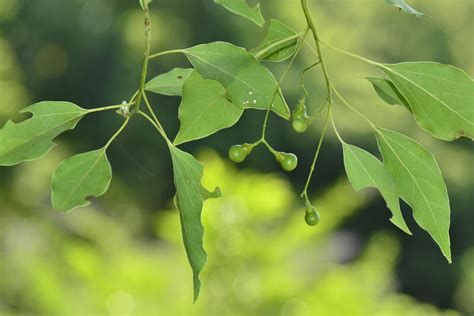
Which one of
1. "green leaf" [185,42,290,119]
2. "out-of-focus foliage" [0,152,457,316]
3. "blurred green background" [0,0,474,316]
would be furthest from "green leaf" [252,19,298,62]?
"blurred green background" [0,0,474,316]

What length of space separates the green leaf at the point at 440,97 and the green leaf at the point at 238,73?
59mm

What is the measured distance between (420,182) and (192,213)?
0.35 ft

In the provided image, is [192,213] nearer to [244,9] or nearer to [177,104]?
[244,9]

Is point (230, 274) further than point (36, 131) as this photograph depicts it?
Yes

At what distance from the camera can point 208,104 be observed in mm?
430

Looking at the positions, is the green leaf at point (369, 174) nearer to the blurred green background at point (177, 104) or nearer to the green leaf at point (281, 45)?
the green leaf at point (281, 45)

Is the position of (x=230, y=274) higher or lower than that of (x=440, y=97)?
lower

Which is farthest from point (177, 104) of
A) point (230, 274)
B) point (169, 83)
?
point (169, 83)

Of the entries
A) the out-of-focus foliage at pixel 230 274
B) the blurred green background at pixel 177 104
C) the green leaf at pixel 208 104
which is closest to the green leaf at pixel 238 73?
the green leaf at pixel 208 104

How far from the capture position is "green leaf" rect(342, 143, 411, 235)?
43 centimetres

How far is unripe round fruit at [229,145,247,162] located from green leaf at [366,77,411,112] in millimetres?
73

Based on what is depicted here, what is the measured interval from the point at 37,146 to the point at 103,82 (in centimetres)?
416

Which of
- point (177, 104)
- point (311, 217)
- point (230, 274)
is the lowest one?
point (177, 104)

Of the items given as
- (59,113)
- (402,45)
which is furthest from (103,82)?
(59,113)
